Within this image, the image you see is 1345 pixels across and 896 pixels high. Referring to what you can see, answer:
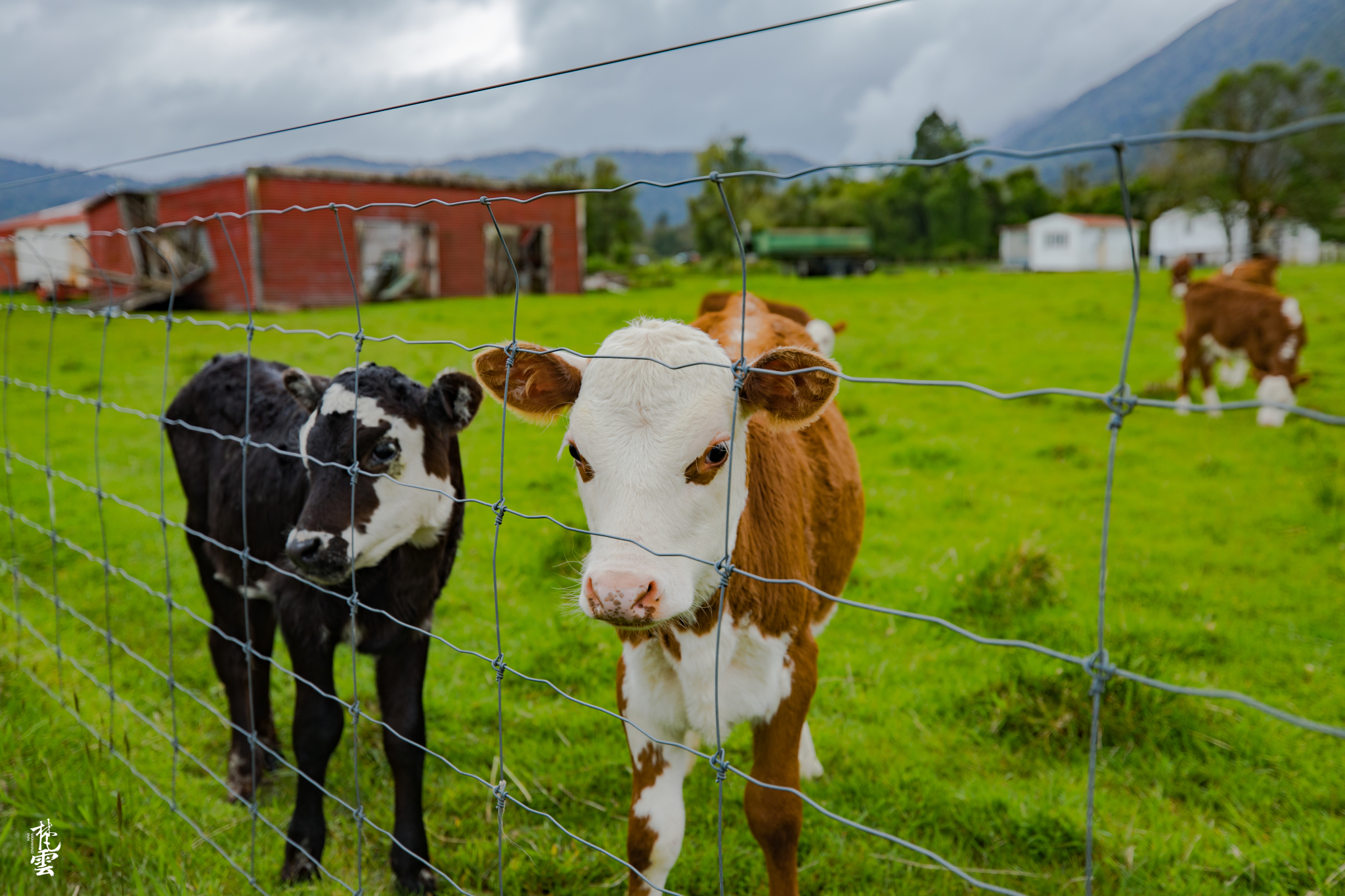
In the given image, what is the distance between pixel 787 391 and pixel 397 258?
2091 centimetres

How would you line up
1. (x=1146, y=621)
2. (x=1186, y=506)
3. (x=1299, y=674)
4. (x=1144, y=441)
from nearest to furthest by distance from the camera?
1. (x=1299, y=674)
2. (x=1146, y=621)
3. (x=1186, y=506)
4. (x=1144, y=441)

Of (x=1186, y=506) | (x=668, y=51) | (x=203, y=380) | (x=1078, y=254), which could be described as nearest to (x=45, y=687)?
(x=203, y=380)

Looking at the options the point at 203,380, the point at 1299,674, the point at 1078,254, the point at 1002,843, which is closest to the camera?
the point at 1002,843

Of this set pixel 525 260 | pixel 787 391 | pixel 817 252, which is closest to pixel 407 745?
pixel 787 391

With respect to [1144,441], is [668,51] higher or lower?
higher

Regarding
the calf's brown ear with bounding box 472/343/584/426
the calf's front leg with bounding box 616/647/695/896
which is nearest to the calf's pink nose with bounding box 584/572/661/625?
the calf's brown ear with bounding box 472/343/584/426

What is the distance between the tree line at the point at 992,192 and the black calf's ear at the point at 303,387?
5441 millimetres

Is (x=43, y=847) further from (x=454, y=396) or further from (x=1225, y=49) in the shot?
(x=1225, y=49)

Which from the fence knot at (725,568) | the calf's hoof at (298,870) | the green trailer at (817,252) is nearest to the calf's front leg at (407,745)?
the calf's hoof at (298,870)

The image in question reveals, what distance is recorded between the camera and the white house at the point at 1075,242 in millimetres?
48781

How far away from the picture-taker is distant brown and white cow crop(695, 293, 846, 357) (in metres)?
4.59

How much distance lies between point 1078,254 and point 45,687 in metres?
54.3

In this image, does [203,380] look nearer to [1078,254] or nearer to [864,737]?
[864,737]

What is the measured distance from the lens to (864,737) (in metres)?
3.59
